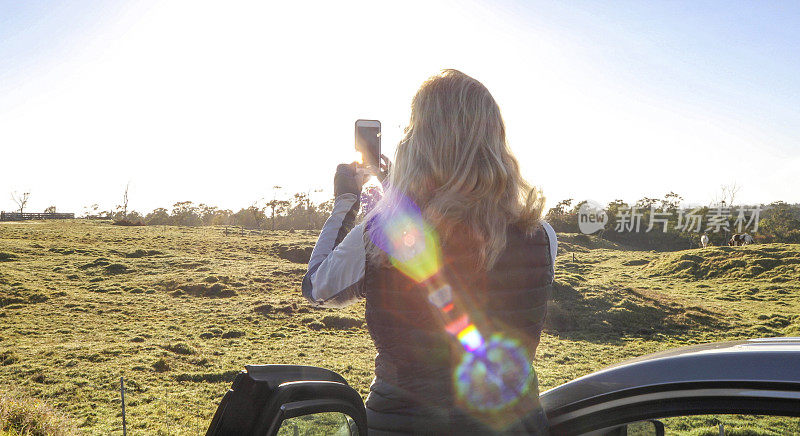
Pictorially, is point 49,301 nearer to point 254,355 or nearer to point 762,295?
point 254,355

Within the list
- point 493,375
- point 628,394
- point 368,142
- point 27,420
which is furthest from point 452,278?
point 27,420

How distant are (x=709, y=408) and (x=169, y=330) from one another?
18.3 meters

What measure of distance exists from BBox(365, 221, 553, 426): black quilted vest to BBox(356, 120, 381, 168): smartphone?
694 millimetres

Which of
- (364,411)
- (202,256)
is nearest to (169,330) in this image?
(202,256)

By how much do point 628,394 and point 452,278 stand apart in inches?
16.4

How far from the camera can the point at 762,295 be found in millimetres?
22891

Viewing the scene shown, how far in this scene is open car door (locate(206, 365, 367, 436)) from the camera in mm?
896

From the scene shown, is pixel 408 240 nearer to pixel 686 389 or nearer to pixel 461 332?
pixel 461 332

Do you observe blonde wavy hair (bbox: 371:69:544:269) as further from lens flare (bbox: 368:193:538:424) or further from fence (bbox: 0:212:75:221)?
fence (bbox: 0:212:75:221)

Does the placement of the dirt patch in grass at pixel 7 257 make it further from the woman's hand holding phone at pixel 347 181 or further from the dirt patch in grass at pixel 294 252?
the woman's hand holding phone at pixel 347 181

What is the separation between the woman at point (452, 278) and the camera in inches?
45.2

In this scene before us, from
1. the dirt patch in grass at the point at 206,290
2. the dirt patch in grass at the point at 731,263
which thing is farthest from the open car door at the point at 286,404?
the dirt patch in grass at the point at 731,263

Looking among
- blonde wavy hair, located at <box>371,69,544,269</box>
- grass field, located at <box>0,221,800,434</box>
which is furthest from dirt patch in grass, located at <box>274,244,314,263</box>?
blonde wavy hair, located at <box>371,69,544,269</box>

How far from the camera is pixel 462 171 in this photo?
1212 mm
